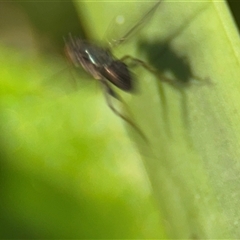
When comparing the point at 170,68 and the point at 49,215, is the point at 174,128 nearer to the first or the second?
the point at 170,68

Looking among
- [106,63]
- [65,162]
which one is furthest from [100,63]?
[65,162]

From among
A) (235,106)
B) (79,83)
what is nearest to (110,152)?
(79,83)

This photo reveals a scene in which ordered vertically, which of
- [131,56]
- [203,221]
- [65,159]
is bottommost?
[203,221]

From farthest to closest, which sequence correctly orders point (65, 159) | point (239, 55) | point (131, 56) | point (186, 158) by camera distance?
1. point (65, 159)
2. point (131, 56)
3. point (186, 158)
4. point (239, 55)

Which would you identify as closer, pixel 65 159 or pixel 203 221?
pixel 203 221

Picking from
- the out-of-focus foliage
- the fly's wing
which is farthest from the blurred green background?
the fly's wing

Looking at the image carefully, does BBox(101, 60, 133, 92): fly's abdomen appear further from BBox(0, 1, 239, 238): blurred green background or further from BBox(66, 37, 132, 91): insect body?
BBox(0, 1, 239, 238): blurred green background
